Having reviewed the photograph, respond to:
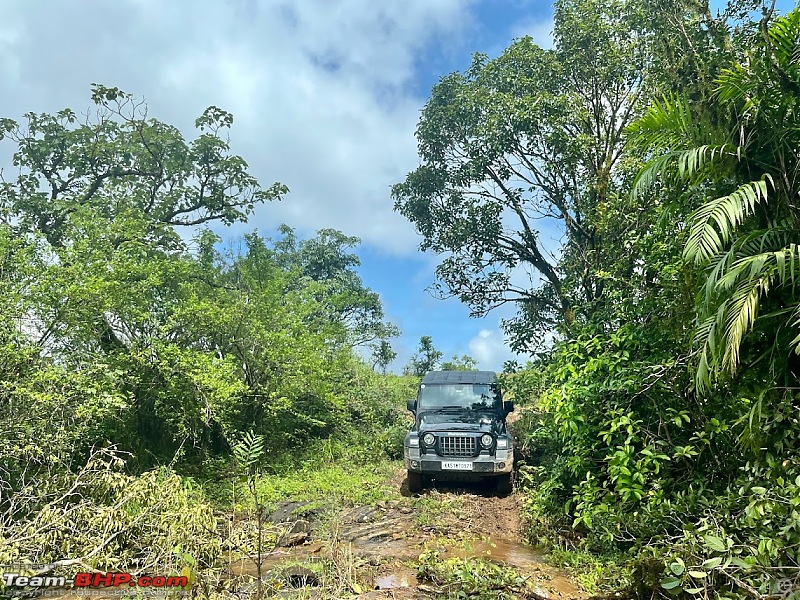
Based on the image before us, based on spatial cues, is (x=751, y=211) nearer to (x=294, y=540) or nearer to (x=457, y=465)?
(x=457, y=465)

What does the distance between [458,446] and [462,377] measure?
7.09ft

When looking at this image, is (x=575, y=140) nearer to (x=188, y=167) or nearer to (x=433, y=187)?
(x=433, y=187)

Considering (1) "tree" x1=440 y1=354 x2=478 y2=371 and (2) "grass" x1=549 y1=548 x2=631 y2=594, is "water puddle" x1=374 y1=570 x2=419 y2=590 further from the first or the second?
(1) "tree" x1=440 y1=354 x2=478 y2=371

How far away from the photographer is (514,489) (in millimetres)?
9617

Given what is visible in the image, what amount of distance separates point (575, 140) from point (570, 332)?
14.4 ft

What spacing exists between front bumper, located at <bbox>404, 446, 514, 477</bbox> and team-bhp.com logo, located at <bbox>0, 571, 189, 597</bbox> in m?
5.16

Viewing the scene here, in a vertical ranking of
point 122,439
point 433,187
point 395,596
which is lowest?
point 395,596

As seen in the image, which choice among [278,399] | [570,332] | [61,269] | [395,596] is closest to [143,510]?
[395,596]

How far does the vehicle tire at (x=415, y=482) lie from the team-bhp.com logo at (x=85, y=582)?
5.38 meters

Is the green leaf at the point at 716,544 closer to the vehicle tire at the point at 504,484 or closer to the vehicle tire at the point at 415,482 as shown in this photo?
the vehicle tire at the point at 504,484

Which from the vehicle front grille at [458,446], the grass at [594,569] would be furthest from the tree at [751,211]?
the vehicle front grille at [458,446]

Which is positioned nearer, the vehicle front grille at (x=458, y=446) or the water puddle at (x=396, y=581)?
the water puddle at (x=396, y=581)

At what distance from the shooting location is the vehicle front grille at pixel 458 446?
9156 mm

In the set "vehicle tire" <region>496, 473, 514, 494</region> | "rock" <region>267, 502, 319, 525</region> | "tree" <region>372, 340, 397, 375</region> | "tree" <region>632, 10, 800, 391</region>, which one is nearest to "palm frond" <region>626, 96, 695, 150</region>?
"tree" <region>632, 10, 800, 391</region>
